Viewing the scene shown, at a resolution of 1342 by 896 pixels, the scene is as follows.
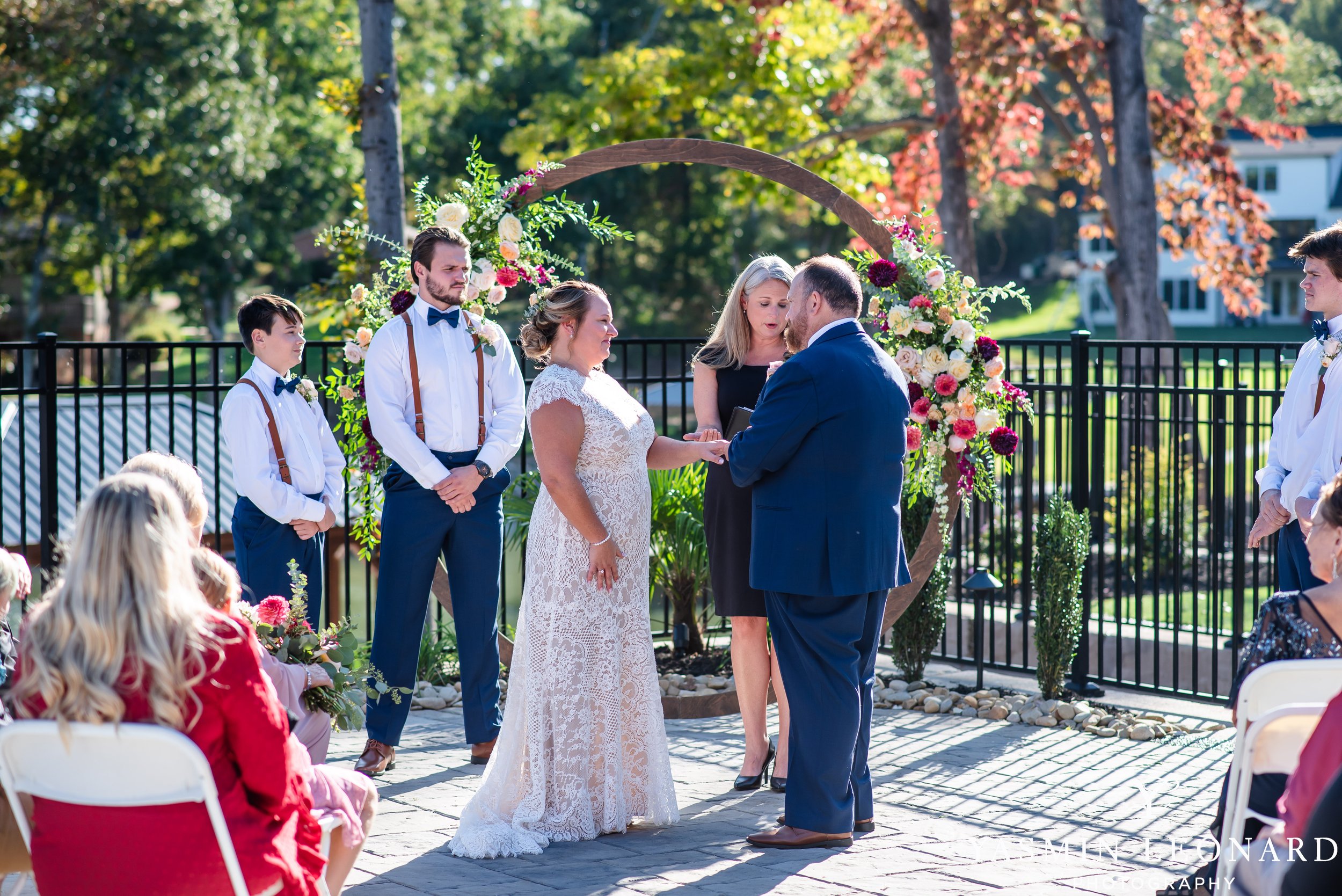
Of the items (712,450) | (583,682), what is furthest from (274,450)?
(712,450)

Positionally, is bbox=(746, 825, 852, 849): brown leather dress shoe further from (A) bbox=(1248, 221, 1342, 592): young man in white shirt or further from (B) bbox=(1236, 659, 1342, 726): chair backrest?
(A) bbox=(1248, 221, 1342, 592): young man in white shirt

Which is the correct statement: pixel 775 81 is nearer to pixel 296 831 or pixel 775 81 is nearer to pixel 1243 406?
pixel 1243 406

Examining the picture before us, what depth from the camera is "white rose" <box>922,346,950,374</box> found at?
18.9 feet

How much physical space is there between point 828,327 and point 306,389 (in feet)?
7.48

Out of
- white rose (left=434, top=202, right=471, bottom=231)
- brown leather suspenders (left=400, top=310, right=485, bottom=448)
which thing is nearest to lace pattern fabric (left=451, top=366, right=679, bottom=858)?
brown leather suspenders (left=400, top=310, right=485, bottom=448)

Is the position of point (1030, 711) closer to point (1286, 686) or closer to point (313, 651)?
point (1286, 686)

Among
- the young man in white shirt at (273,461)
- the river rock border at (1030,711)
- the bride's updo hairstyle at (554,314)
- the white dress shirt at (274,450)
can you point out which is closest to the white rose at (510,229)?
the young man in white shirt at (273,461)

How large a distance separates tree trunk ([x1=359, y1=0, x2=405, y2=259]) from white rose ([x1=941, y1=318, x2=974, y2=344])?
164 inches

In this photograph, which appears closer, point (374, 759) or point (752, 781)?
point (752, 781)

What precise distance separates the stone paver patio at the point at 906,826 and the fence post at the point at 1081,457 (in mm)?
682

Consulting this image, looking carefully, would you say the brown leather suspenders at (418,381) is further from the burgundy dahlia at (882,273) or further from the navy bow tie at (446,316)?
the burgundy dahlia at (882,273)

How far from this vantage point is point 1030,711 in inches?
245

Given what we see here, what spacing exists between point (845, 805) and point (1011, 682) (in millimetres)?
2942

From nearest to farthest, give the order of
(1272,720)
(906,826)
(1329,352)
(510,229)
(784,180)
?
(1272,720)
(906,826)
(1329,352)
(510,229)
(784,180)
